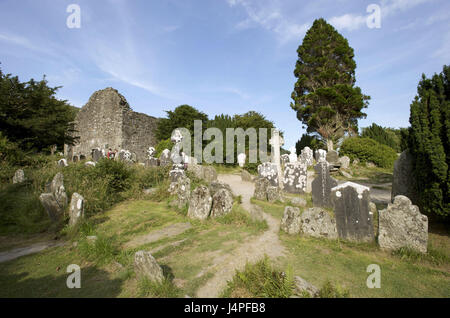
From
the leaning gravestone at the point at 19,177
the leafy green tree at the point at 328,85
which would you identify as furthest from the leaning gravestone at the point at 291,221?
the leafy green tree at the point at 328,85

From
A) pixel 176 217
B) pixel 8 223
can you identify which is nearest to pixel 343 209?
pixel 176 217

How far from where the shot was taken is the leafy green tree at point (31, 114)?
Answer: 38.1 feet

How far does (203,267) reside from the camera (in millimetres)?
3068

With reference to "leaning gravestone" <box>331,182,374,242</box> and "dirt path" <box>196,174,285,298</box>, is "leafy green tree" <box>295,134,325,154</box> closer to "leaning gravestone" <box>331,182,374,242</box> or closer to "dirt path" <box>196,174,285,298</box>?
"leaning gravestone" <box>331,182,374,242</box>

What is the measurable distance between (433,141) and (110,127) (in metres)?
22.5

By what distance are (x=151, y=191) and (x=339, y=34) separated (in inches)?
1024

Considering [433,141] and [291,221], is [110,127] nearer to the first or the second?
[291,221]

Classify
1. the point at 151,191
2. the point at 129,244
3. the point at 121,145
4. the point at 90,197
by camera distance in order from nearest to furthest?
1. the point at 129,244
2. the point at 90,197
3. the point at 151,191
4. the point at 121,145

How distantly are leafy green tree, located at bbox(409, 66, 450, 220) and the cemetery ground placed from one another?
0.79 metres

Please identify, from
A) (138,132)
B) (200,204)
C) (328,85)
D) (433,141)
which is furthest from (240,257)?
(328,85)

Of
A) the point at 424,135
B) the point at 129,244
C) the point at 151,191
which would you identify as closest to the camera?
the point at 129,244

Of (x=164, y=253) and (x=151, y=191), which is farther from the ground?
(x=151, y=191)

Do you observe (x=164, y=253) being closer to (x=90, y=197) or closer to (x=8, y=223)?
(x=90, y=197)

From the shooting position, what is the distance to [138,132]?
21.5 m
